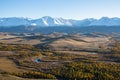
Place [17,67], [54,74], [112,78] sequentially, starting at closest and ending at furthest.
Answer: [112,78] → [54,74] → [17,67]

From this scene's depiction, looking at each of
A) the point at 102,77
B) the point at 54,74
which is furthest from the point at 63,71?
the point at 102,77

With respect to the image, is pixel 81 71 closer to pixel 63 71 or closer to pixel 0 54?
pixel 63 71

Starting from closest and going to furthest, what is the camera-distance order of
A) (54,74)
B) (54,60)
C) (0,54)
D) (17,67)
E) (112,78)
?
(112,78) < (54,74) < (17,67) < (54,60) < (0,54)

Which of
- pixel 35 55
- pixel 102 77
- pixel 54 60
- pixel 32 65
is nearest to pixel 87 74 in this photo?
pixel 102 77

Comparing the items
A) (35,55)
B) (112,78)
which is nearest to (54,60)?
(35,55)

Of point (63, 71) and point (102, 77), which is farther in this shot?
point (63, 71)

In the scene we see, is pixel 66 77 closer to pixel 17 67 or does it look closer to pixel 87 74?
pixel 87 74

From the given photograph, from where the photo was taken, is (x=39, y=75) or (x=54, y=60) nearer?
(x=39, y=75)

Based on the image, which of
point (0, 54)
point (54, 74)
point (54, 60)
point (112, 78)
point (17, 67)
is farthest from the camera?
point (0, 54)

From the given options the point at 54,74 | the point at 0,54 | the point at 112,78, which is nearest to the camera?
the point at 112,78
